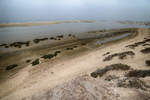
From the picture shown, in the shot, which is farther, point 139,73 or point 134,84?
point 139,73

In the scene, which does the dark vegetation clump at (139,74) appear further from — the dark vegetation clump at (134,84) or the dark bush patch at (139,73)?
the dark vegetation clump at (134,84)

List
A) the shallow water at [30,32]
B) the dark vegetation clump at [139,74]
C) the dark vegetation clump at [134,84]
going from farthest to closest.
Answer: the shallow water at [30,32]
the dark vegetation clump at [139,74]
the dark vegetation clump at [134,84]

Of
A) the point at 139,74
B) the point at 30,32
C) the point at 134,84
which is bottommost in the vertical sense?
the point at 139,74

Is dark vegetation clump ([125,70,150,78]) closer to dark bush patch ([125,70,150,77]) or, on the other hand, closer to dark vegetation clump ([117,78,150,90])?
dark bush patch ([125,70,150,77])

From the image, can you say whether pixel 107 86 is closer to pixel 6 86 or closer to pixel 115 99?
pixel 115 99

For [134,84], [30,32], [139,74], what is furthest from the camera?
[30,32]

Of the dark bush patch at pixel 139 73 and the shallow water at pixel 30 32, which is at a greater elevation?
the shallow water at pixel 30 32

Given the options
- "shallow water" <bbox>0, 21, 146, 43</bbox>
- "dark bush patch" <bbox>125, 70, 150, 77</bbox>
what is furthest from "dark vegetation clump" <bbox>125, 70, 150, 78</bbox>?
"shallow water" <bbox>0, 21, 146, 43</bbox>

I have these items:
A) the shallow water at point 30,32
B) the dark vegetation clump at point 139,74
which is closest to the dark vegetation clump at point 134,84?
the dark vegetation clump at point 139,74

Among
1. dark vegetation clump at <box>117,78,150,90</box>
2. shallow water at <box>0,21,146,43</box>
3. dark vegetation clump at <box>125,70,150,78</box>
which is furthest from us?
shallow water at <box>0,21,146,43</box>

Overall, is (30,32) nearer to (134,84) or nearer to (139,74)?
(139,74)

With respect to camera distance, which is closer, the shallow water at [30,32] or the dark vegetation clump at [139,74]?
the dark vegetation clump at [139,74]

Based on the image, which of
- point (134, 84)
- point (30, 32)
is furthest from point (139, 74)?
point (30, 32)

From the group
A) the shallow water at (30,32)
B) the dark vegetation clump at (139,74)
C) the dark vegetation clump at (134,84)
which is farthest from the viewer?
the shallow water at (30,32)
